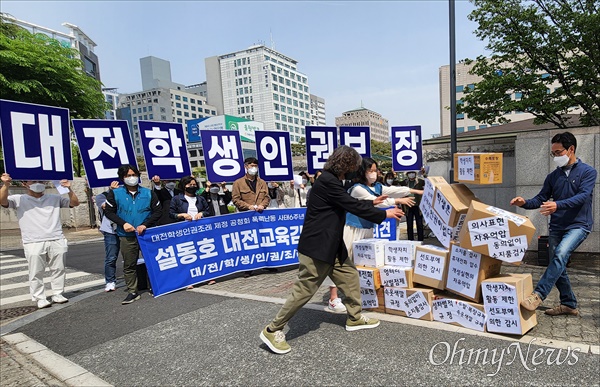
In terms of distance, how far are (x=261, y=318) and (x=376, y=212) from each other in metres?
2.08

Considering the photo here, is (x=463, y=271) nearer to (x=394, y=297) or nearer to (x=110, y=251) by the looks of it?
(x=394, y=297)

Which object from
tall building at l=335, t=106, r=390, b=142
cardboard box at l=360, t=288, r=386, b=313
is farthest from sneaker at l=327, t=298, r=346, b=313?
tall building at l=335, t=106, r=390, b=142

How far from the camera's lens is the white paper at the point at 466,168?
3.92m

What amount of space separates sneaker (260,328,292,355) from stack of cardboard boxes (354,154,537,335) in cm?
137

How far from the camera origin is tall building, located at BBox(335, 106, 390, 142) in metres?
148

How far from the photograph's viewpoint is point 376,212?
3.53 metres

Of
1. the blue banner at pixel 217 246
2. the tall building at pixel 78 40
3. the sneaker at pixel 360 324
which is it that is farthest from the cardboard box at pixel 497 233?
the tall building at pixel 78 40

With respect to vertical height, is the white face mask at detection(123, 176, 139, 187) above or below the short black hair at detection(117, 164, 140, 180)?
below

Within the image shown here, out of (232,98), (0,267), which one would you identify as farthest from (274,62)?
(0,267)

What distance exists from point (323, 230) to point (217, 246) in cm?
336

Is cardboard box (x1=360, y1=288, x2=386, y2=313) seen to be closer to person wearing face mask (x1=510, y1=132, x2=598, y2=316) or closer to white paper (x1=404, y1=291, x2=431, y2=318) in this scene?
white paper (x1=404, y1=291, x2=431, y2=318)

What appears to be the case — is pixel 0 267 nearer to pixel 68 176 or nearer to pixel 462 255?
pixel 68 176

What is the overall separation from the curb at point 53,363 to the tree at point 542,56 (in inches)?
554

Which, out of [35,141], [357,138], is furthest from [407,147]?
[35,141]
